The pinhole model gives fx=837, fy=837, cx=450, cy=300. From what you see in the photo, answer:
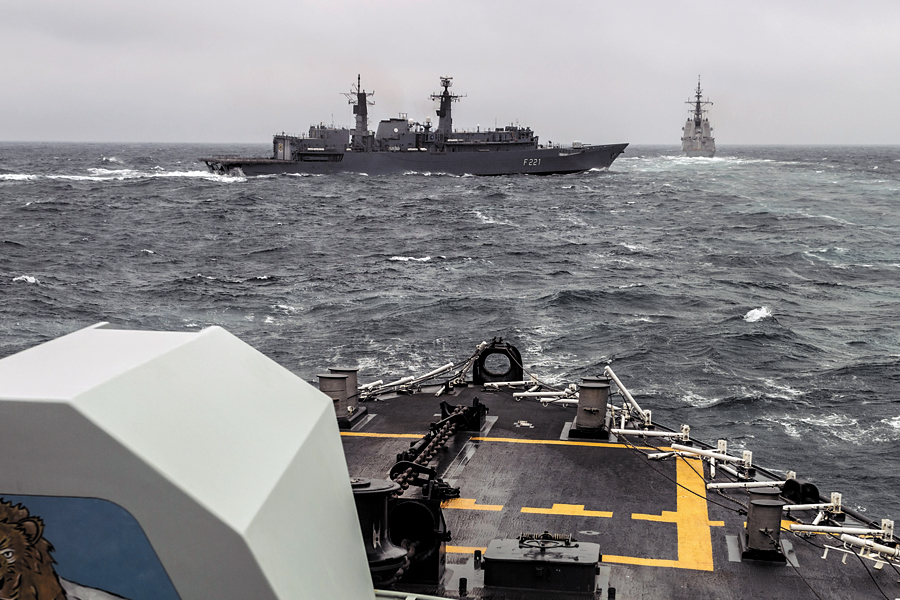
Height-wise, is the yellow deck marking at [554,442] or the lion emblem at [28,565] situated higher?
the lion emblem at [28,565]

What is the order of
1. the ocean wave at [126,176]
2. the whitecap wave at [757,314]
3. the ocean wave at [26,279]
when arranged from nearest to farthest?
the whitecap wave at [757,314], the ocean wave at [26,279], the ocean wave at [126,176]

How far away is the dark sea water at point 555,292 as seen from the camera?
2489 centimetres

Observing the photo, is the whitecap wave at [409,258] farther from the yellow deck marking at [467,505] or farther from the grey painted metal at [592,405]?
the yellow deck marking at [467,505]

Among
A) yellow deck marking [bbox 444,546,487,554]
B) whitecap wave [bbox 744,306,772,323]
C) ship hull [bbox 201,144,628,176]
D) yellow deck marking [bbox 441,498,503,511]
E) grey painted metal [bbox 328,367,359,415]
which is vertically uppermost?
ship hull [bbox 201,144,628,176]

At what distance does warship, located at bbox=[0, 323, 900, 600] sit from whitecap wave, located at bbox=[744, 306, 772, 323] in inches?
794

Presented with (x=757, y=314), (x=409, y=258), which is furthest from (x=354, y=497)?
(x=409, y=258)

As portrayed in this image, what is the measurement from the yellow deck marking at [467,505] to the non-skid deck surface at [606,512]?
0.01 m

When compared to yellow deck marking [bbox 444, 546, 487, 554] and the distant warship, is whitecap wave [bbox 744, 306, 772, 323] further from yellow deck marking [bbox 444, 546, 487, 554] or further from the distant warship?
the distant warship

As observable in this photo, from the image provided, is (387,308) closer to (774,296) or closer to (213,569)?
(774,296)

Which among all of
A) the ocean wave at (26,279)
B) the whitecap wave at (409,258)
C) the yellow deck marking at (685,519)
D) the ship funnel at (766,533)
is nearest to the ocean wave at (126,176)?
the whitecap wave at (409,258)

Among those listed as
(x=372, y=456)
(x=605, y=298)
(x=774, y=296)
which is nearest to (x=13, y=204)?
(x=605, y=298)

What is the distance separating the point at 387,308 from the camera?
3584 cm

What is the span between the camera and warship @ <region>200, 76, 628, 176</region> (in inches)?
4407

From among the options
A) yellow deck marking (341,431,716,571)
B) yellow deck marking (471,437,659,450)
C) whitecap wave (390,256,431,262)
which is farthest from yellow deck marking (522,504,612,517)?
whitecap wave (390,256,431,262)
